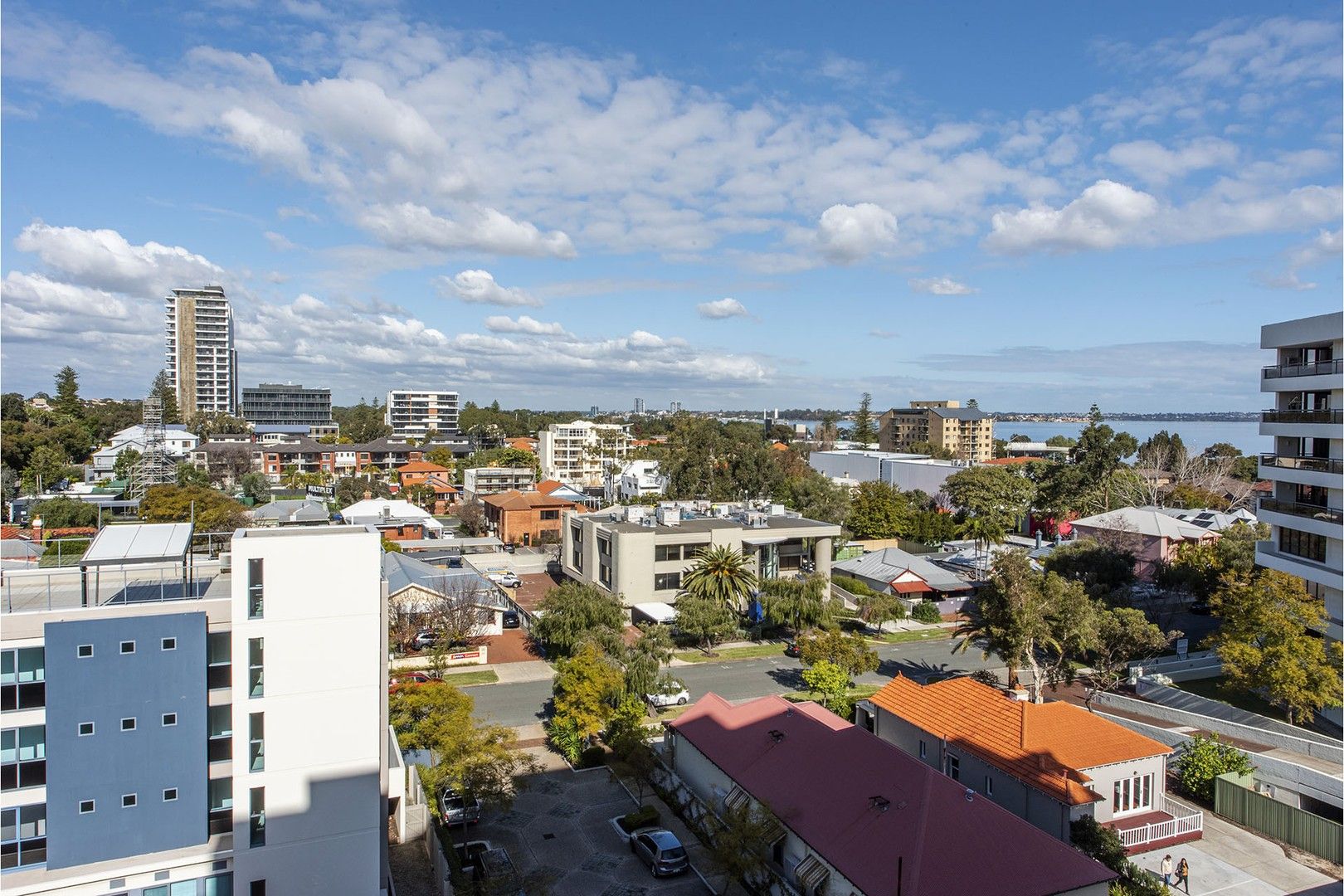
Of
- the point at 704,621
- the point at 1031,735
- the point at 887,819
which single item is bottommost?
the point at 704,621

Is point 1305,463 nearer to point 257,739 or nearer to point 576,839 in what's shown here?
point 576,839

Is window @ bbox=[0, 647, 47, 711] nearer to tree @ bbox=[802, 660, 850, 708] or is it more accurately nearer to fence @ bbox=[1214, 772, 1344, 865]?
tree @ bbox=[802, 660, 850, 708]

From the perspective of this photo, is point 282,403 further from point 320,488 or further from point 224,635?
point 224,635

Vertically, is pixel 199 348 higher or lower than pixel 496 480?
higher

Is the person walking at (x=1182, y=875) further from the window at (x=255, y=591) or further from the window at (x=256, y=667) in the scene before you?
the window at (x=255, y=591)

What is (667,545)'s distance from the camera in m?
43.6

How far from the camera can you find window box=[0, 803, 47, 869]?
14320 mm

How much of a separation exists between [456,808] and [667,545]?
22397 mm

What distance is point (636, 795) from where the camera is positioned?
23297 millimetres

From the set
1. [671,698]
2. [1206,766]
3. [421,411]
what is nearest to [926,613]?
[671,698]

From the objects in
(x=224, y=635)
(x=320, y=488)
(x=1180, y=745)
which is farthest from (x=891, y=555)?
(x=320, y=488)

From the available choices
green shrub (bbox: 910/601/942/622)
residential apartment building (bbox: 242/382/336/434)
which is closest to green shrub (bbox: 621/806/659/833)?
green shrub (bbox: 910/601/942/622)

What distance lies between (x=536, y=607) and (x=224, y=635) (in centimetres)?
2751

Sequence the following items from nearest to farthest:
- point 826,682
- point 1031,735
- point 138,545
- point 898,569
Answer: point 138,545
point 1031,735
point 826,682
point 898,569
